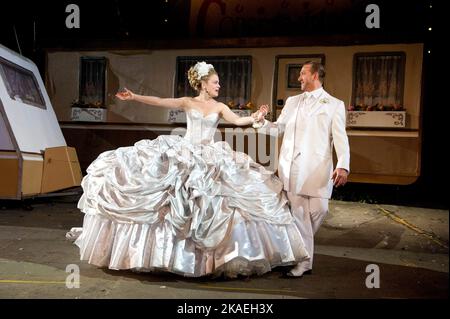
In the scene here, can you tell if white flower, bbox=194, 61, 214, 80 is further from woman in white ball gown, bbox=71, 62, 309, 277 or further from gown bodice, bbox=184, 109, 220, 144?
woman in white ball gown, bbox=71, 62, 309, 277

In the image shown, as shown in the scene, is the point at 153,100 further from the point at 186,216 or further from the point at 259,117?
the point at 186,216

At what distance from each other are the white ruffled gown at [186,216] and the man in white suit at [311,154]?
137 mm

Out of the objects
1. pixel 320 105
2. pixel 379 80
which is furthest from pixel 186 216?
pixel 379 80

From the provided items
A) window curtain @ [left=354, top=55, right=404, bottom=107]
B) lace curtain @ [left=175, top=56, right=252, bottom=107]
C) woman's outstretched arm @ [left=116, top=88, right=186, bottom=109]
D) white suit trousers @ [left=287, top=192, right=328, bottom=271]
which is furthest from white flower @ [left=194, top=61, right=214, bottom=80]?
window curtain @ [left=354, top=55, right=404, bottom=107]

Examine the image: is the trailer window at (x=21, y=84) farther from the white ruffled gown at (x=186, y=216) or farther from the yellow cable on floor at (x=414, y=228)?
the yellow cable on floor at (x=414, y=228)

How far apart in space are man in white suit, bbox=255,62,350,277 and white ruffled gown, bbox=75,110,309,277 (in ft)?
0.45

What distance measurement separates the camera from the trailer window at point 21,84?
7.09 meters

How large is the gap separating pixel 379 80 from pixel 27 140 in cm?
664

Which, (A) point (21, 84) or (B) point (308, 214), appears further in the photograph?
(A) point (21, 84)

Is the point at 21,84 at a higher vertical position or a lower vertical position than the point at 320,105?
higher

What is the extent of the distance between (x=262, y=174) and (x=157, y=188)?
3.24 ft

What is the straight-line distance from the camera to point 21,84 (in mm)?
7539

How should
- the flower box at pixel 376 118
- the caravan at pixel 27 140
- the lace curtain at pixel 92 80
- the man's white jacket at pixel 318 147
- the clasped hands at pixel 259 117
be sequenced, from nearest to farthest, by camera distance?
the man's white jacket at pixel 318 147, the clasped hands at pixel 259 117, the caravan at pixel 27 140, the flower box at pixel 376 118, the lace curtain at pixel 92 80

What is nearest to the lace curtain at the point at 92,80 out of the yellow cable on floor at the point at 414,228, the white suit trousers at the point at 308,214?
the yellow cable on floor at the point at 414,228
